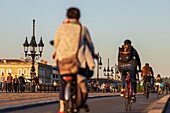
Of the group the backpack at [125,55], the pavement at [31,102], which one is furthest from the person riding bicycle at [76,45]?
the backpack at [125,55]

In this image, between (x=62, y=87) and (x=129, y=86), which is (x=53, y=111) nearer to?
(x=129, y=86)

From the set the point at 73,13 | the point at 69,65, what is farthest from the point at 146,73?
the point at 69,65

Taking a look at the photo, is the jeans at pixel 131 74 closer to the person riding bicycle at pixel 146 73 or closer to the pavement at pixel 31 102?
the pavement at pixel 31 102

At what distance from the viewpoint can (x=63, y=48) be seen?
8914 millimetres

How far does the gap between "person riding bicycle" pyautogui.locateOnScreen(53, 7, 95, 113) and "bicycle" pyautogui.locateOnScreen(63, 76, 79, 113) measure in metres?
0.08

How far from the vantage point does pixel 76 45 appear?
885 centimetres

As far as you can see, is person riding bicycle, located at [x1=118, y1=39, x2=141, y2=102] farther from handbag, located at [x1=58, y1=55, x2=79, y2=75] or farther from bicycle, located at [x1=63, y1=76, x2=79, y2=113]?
handbag, located at [x1=58, y1=55, x2=79, y2=75]

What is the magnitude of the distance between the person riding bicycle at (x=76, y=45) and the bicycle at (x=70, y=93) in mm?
85

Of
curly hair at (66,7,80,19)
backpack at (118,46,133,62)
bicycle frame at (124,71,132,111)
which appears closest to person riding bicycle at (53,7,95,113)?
curly hair at (66,7,80,19)

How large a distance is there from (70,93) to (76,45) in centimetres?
71

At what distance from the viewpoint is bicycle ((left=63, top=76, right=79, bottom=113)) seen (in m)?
8.83

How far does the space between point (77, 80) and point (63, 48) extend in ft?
1.71

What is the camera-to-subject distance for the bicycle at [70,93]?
348 inches

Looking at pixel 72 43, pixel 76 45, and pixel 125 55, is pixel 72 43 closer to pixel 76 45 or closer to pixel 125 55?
pixel 76 45
